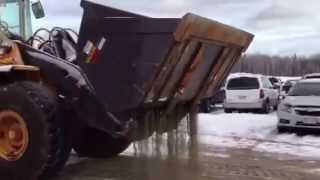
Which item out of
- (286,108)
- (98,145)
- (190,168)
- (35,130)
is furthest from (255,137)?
(35,130)

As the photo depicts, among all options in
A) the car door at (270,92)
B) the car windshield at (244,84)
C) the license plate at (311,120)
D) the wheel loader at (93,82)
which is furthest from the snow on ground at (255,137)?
the car door at (270,92)

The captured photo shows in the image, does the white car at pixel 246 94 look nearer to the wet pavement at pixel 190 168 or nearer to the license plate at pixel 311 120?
the license plate at pixel 311 120

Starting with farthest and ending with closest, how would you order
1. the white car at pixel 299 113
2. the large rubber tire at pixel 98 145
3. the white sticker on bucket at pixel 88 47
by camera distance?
1. the white car at pixel 299 113
2. the large rubber tire at pixel 98 145
3. the white sticker on bucket at pixel 88 47

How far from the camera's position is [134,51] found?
6.99 m

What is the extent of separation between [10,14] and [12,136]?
2.53 metres

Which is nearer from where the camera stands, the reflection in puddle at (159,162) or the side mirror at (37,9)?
the reflection in puddle at (159,162)

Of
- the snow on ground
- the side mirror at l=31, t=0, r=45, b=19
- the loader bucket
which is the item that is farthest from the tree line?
the loader bucket

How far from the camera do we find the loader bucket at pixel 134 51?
22.7ft

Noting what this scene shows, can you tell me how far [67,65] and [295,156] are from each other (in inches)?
222

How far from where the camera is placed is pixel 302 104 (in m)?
15.4

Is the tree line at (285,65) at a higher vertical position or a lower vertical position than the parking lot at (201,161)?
higher

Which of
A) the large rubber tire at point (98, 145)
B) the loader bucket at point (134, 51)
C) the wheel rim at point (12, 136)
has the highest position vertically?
the loader bucket at point (134, 51)

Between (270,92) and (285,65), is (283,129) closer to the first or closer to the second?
(270,92)

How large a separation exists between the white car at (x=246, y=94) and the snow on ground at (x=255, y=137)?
16.7 feet
